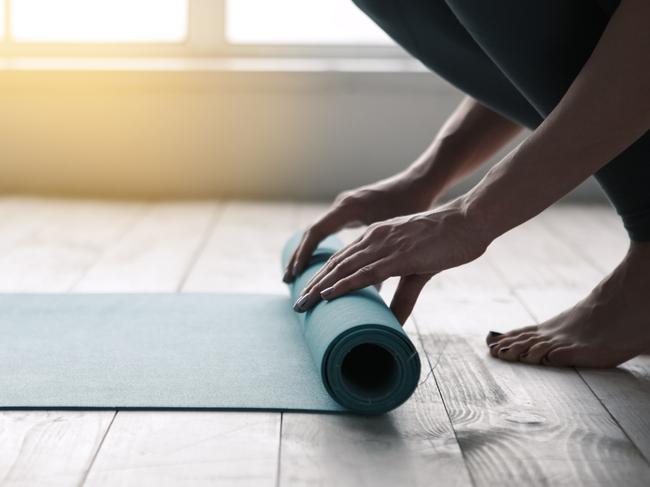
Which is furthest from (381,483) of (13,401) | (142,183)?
Result: (142,183)

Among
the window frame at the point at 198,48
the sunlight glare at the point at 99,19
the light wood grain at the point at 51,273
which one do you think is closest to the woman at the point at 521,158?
the light wood grain at the point at 51,273

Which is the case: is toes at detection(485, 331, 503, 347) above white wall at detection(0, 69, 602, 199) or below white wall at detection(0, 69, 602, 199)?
above

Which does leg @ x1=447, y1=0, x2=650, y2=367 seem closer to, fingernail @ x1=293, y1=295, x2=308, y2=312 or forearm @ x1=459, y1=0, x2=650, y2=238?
forearm @ x1=459, y1=0, x2=650, y2=238

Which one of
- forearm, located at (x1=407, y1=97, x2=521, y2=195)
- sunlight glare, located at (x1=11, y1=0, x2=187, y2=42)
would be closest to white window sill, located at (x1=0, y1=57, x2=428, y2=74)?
sunlight glare, located at (x1=11, y1=0, x2=187, y2=42)

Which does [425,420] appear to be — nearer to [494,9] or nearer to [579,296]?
[494,9]

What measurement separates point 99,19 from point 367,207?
2437 mm

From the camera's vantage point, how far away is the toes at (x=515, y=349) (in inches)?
63.1

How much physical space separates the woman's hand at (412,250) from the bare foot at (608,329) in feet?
0.98

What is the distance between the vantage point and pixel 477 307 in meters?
1.99

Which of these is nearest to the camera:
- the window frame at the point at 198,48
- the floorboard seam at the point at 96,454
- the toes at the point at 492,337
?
the floorboard seam at the point at 96,454

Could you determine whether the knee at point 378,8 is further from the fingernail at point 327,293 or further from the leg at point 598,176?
the fingernail at point 327,293

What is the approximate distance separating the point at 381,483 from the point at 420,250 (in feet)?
1.11

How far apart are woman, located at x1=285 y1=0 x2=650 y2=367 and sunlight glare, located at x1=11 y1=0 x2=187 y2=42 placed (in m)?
2.24

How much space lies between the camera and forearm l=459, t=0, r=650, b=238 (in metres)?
1.27
